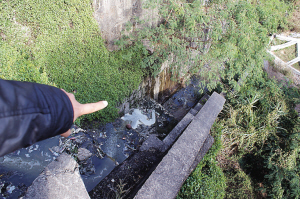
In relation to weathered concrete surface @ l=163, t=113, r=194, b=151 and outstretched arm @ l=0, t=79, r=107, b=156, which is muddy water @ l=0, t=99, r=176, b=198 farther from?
outstretched arm @ l=0, t=79, r=107, b=156

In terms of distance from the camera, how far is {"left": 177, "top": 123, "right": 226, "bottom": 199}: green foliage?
9.36ft

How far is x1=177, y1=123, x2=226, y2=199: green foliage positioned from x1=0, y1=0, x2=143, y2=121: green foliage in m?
2.18

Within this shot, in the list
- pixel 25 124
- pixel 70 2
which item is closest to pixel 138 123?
pixel 70 2

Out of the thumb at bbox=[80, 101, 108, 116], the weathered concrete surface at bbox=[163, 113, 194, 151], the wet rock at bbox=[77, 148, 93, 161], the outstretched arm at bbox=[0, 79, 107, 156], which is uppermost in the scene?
the outstretched arm at bbox=[0, 79, 107, 156]

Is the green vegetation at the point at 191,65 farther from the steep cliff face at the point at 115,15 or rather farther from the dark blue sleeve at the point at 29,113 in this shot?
the dark blue sleeve at the point at 29,113

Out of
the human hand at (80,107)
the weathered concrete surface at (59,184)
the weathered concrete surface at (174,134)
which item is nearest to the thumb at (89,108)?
the human hand at (80,107)

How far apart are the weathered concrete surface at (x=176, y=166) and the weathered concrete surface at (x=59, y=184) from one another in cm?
79

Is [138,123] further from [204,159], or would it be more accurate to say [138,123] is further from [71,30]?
[71,30]

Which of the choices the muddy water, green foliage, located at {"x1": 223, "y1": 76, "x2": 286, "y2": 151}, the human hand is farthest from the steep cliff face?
green foliage, located at {"x1": 223, "y1": 76, "x2": 286, "y2": 151}

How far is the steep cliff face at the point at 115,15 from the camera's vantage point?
3876mm

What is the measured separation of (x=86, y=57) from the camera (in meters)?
3.91

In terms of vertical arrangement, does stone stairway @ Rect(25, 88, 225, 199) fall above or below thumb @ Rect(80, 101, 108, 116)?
below

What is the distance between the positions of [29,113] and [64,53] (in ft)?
9.90

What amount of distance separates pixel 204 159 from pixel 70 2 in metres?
4.06
